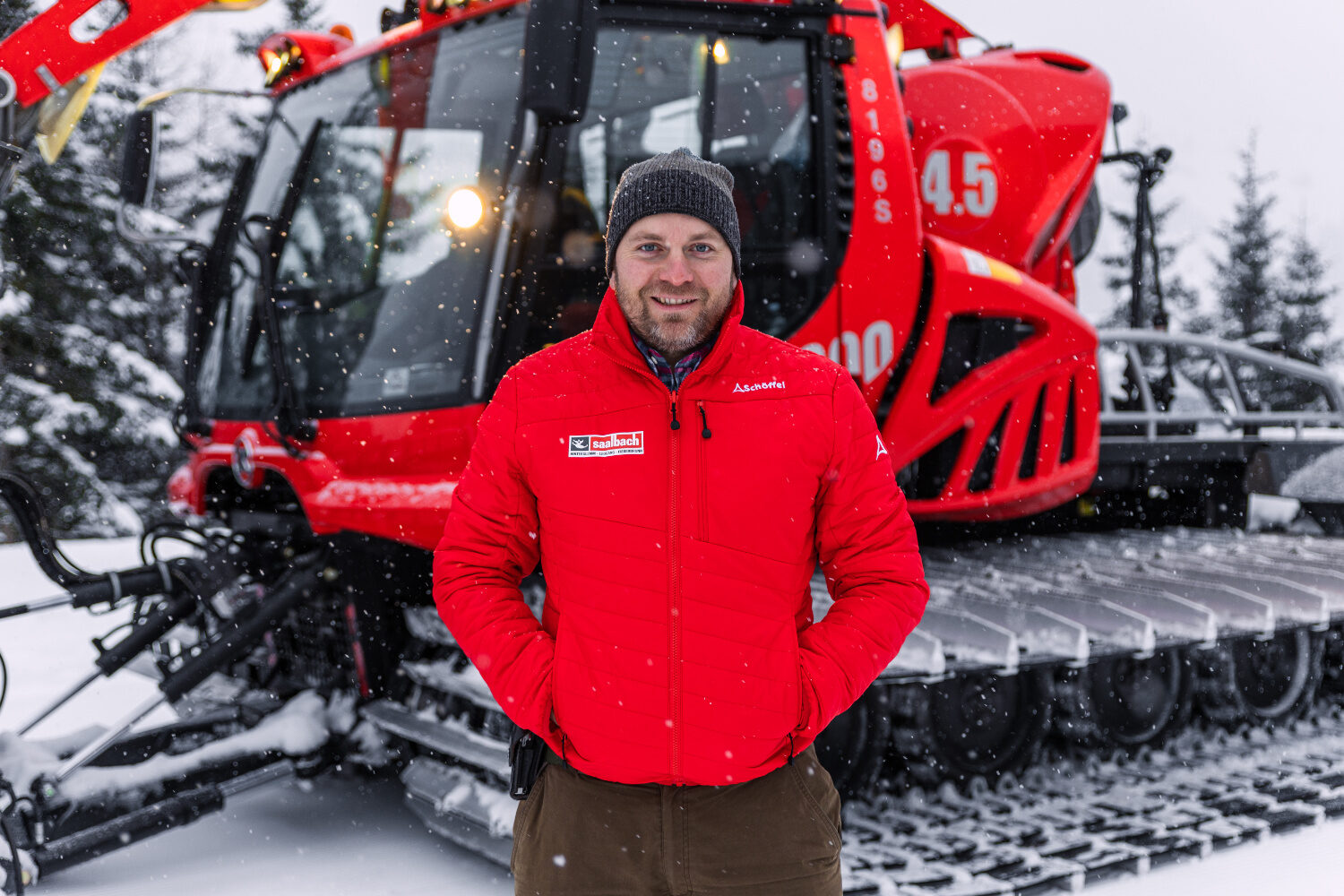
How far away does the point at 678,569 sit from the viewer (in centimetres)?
170

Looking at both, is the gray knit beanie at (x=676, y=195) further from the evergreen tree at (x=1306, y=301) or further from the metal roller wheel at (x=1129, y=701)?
the evergreen tree at (x=1306, y=301)

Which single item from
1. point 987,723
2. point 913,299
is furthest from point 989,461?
point 987,723

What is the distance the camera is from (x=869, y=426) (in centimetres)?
185

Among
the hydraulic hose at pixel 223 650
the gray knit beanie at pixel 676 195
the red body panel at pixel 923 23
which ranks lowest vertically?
the hydraulic hose at pixel 223 650

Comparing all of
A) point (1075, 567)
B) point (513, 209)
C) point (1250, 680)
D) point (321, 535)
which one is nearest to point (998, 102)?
point (1075, 567)

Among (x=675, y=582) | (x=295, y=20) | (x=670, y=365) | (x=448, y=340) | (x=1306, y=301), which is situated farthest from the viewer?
(x=1306, y=301)

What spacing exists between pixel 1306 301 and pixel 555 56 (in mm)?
31797

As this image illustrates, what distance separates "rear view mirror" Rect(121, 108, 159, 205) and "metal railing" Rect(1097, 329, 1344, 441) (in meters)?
3.78

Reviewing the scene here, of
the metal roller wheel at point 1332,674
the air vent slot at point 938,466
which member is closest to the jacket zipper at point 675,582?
the air vent slot at point 938,466

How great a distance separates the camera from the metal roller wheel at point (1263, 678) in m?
4.98

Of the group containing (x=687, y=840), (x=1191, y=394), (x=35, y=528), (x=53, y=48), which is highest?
(x=53, y=48)

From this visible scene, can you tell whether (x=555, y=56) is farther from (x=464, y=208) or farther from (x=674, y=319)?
(x=674, y=319)

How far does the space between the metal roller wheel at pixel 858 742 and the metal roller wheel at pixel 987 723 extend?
0.23 meters

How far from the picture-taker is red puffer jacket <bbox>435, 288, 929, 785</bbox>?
5.55 feet
